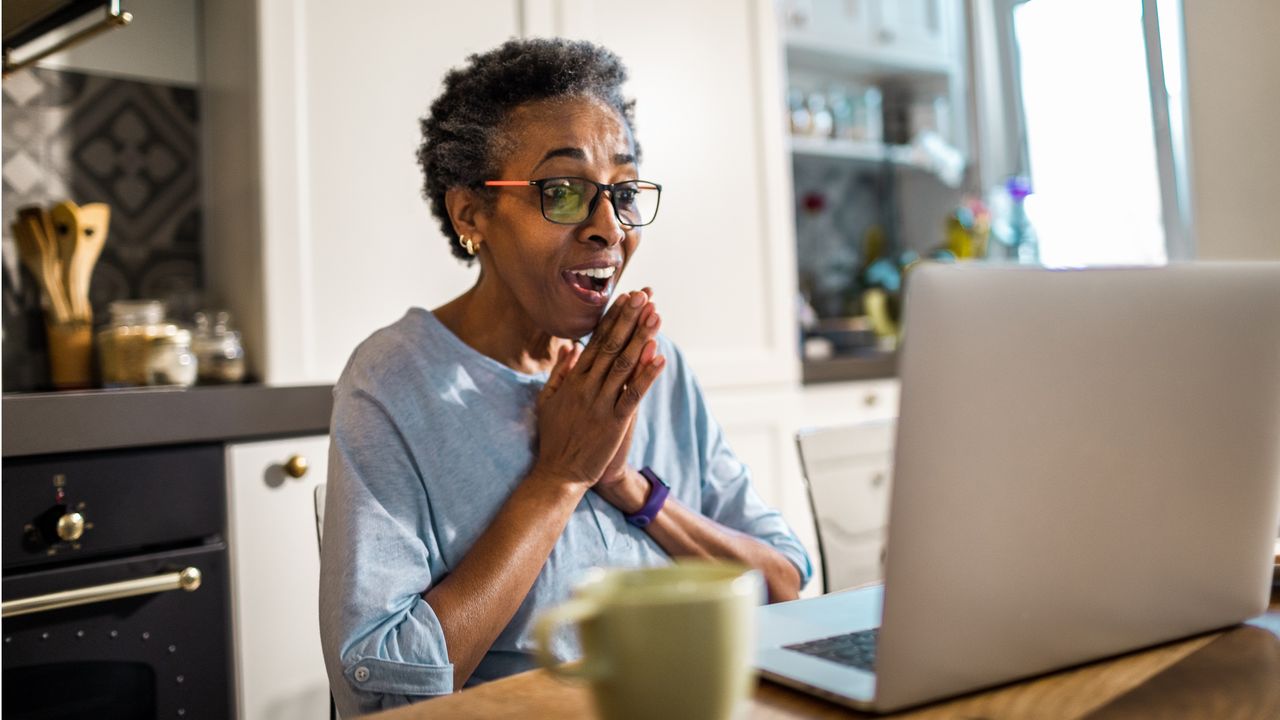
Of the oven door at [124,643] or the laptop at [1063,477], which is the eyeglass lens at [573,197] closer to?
the laptop at [1063,477]

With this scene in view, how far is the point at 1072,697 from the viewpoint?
0.64 m

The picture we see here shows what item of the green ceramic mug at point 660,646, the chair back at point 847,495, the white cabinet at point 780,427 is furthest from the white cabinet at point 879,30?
the green ceramic mug at point 660,646

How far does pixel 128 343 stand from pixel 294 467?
359 mm

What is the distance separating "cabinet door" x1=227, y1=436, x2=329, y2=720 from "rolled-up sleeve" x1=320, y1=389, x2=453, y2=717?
70 centimetres

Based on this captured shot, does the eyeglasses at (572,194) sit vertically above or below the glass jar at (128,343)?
above

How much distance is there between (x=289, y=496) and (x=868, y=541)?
930 mm

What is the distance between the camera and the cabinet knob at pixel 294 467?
170 centimetres

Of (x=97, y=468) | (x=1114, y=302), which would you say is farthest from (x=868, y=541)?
(x=97, y=468)

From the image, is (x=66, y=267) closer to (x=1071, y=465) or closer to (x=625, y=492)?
(x=625, y=492)

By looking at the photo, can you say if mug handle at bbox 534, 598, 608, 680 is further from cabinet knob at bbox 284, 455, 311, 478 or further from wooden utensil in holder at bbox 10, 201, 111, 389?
wooden utensil in holder at bbox 10, 201, 111, 389

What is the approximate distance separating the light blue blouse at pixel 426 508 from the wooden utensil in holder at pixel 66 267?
3.18 ft

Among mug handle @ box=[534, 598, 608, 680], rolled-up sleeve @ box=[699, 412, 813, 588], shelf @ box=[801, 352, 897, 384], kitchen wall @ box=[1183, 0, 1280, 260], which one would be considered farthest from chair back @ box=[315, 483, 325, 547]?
shelf @ box=[801, 352, 897, 384]

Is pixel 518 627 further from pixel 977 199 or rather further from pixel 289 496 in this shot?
pixel 977 199

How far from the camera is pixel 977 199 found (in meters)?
3.63
